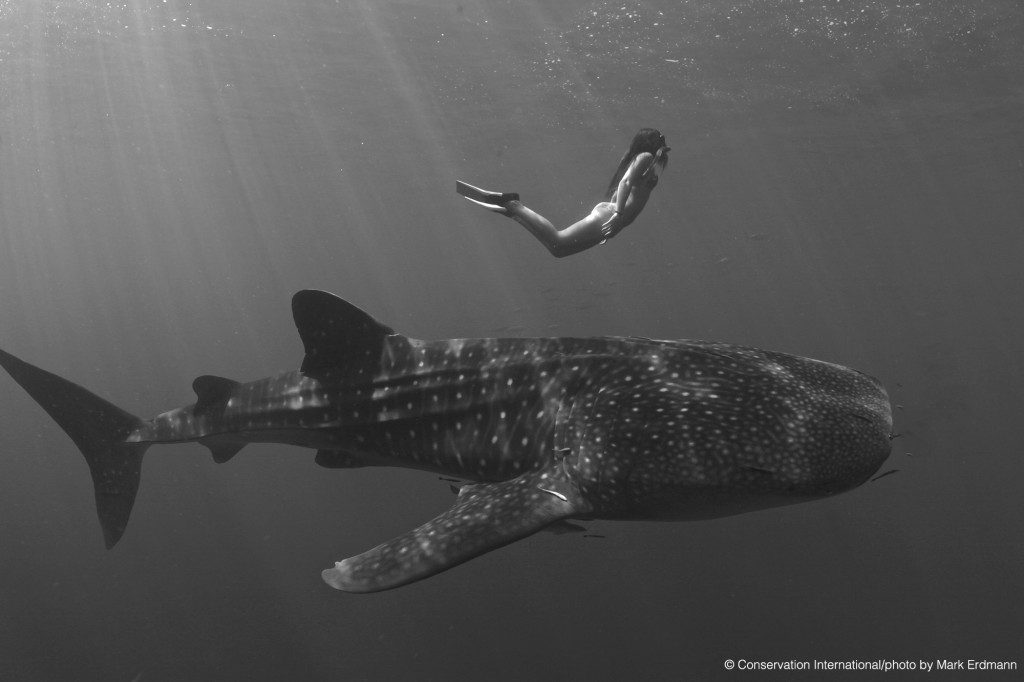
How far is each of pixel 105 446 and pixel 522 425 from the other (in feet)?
12.6

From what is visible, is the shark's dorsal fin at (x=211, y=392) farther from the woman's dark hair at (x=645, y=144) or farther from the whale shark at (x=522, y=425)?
the woman's dark hair at (x=645, y=144)

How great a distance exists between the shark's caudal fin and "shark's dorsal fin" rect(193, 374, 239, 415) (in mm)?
769

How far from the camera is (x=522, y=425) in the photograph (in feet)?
13.4

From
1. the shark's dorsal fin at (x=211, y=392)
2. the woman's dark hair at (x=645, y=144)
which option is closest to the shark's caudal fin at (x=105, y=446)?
the shark's dorsal fin at (x=211, y=392)

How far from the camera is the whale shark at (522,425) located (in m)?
3.24

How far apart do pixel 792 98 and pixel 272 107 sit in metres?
23.9

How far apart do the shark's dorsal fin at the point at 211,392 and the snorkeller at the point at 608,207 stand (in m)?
4.03

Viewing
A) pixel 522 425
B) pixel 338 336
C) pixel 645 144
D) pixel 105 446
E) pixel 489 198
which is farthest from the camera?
pixel 645 144

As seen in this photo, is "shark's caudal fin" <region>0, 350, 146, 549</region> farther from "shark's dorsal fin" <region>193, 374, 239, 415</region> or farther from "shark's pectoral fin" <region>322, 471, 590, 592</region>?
"shark's pectoral fin" <region>322, 471, 590, 592</region>

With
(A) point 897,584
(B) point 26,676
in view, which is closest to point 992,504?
(A) point 897,584

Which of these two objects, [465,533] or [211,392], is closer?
[465,533]

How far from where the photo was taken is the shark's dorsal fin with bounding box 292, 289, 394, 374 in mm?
4668

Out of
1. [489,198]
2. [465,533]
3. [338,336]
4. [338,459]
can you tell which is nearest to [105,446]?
[338,459]

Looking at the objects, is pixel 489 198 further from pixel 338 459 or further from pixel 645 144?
pixel 338 459
